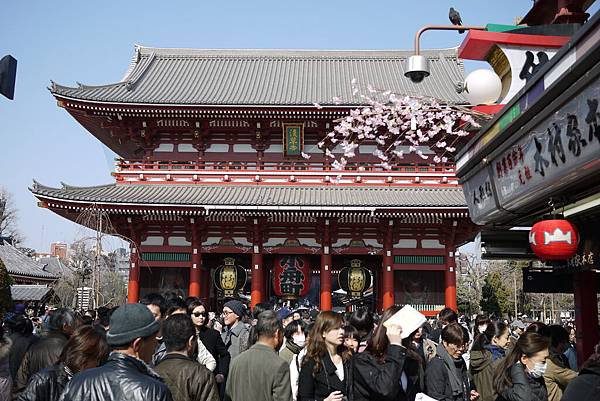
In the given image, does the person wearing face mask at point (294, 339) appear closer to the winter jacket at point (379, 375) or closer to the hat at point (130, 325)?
the winter jacket at point (379, 375)

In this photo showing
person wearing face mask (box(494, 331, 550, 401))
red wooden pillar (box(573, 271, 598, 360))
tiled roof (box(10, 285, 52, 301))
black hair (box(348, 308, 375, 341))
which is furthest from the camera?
tiled roof (box(10, 285, 52, 301))

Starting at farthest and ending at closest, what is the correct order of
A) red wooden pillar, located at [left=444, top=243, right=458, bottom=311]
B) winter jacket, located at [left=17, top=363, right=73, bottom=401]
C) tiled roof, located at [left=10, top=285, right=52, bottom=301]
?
tiled roof, located at [left=10, top=285, right=52, bottom=301]
red wooden pillar, located at [left=444, top=243, right=458, bottom=311]
winter jacket, located at [left=17, top=363, right=73, bottom=401]

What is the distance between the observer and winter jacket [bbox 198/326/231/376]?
21.3 ft

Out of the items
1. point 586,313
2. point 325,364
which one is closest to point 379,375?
point 325,364

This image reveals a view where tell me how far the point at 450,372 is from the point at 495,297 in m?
38.8

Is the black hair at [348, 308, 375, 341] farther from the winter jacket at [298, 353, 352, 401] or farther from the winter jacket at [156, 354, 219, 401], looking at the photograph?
the winter jacket at [156, 354, 219, 401]

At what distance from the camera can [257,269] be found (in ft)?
61.0

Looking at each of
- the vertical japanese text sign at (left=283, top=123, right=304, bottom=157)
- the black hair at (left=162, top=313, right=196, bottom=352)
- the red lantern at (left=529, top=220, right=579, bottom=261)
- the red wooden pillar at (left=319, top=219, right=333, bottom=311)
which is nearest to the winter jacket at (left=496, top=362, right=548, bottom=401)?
the red lantern at (left=529, top=220, right=579, bottom=261)

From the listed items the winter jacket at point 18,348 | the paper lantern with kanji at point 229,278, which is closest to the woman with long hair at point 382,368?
the winter jacket at point 18,348

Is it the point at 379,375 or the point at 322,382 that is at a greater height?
the point at 379,375

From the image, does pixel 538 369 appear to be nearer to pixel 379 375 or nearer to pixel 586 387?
pixel 379 375

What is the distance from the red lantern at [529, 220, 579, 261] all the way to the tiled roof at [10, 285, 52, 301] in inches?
1403

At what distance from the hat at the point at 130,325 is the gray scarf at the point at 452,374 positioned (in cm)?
352

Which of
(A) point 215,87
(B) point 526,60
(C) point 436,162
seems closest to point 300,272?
(C) point 436,162
